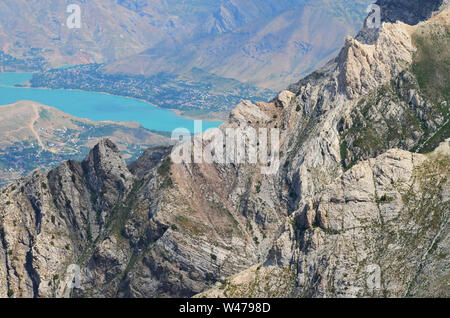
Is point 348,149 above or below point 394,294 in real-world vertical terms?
above

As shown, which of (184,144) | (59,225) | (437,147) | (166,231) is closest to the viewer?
(437,147)

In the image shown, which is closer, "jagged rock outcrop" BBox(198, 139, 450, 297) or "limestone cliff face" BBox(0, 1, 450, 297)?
"jagged rock outcrop" BBox(198, 139, 450, 297)

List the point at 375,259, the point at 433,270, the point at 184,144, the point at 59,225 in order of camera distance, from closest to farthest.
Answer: the point at 433,270 < the point at 375,259 < the point at 59,225 < the point at 184,144

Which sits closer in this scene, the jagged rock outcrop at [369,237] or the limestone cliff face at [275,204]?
the jagged rock outcrop at [369,237]

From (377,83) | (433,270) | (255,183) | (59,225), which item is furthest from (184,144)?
(433,270)

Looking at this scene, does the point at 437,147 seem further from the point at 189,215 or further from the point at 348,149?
the point at 189,215

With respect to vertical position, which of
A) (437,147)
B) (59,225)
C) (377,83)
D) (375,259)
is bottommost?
(375,259)

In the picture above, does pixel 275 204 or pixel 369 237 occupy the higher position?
pixel 275 204

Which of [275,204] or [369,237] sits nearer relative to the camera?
[369,237]
